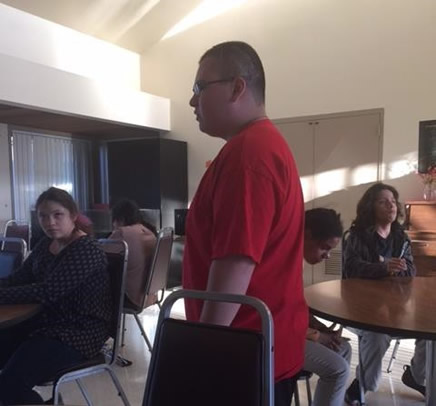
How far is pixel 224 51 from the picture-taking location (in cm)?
98

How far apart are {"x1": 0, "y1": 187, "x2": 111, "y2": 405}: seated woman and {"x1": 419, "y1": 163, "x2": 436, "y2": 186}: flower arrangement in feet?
11.4

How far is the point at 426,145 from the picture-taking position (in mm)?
4207

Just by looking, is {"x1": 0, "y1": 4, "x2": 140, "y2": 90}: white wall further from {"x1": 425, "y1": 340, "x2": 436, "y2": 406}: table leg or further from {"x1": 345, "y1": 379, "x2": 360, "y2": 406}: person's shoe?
{"x1": 425, "y1": 340, "x2": 436, "y2": 406}: table leg

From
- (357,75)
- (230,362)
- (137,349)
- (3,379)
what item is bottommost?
A: (137,349)

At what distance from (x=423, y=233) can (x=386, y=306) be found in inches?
98.0

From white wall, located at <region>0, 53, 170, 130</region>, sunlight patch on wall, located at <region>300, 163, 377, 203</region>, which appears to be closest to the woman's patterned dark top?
white wall, located at <region>0, 53, 170, 130</region>

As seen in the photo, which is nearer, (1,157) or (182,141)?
(1,157)

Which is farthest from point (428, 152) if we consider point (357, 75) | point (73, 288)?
point (73, 288)

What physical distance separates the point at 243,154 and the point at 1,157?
5130 mm

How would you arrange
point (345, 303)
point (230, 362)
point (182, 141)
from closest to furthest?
1. point (230, 362)
2. point (345, 303)
3. point (182, 141)

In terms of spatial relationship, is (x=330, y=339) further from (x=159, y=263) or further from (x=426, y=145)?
(x=426, y=145)

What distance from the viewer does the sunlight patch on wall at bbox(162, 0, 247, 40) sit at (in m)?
5.37

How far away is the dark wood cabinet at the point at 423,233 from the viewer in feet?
12.1

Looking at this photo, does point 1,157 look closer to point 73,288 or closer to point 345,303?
point 73,288
